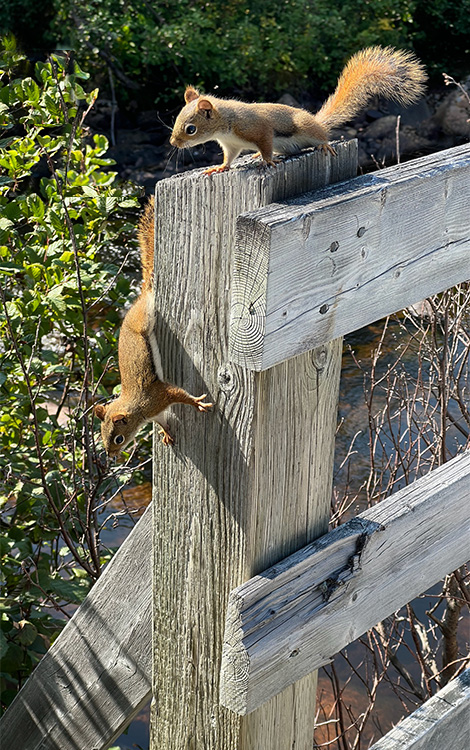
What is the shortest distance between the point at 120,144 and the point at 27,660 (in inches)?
371

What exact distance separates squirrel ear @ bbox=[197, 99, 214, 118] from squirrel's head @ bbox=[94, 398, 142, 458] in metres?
0.49

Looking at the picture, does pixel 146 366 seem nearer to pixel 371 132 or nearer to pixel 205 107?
pixel 205 107

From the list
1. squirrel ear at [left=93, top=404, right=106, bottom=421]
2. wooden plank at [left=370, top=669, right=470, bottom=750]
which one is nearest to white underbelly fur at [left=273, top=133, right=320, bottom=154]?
squirrel ear at [left=93, top=404, right=106, bottom=421]

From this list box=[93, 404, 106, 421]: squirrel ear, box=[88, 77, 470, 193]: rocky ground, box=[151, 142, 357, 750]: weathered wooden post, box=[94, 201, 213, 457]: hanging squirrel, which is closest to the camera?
box=[151, 142, 357, 750]: weathered wooden post

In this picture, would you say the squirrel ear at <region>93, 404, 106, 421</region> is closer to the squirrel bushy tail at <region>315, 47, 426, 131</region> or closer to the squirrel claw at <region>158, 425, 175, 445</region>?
the squirrel claw at <region>158, 425, 175, 445</region>

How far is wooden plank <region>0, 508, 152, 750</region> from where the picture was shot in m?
1.37

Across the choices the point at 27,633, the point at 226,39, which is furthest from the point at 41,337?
the point at 226,39

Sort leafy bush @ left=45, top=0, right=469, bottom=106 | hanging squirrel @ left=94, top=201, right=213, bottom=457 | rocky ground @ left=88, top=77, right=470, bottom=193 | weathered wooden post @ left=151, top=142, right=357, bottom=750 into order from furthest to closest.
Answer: leafy bush @ left=45, top=0, right=469, bottom=106 < rocky ground @ left=88, top=77, right=470, bottom=193 < hanging squirrel @ left=94, top=201, right=213, bottom=457 < weathered wooden post @ left=151, top=142, right=357, bottom=750

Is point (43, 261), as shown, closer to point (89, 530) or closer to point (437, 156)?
point (89, 530)

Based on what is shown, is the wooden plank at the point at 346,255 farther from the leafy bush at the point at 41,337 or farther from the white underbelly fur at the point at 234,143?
the leafy bush at the point at 41,337

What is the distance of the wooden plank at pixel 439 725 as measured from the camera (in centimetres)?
133

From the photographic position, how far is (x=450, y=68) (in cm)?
1404

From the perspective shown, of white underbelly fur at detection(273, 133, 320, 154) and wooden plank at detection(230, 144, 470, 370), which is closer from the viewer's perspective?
wooden plank at detection(230, 144, 470, 370)

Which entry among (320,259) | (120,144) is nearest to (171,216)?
(320,259)
